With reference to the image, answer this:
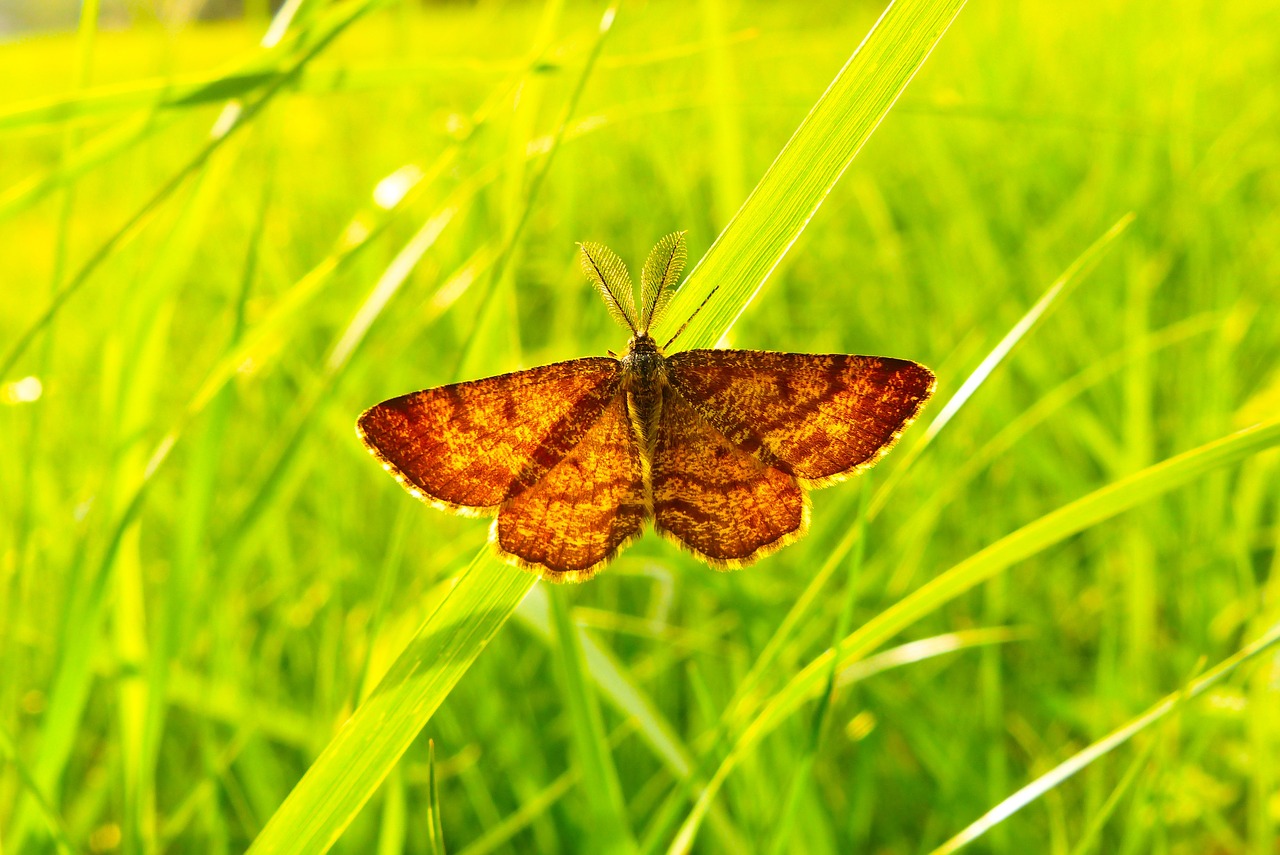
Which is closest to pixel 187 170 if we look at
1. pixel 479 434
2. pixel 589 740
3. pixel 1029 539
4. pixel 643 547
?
pixel 479 434

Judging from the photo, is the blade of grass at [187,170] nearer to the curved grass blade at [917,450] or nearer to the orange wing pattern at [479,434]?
the orange wing pattern at [479,434]

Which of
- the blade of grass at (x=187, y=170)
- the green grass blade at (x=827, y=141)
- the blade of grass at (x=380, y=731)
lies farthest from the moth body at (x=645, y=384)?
the blade of grass at (x=187, y=170)

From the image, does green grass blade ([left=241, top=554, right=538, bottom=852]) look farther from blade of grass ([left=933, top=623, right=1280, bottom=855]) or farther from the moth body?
blade of grass ([left=933, top=623, right=1280, bottom=855])

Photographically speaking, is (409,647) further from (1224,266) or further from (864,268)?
(1224,266)

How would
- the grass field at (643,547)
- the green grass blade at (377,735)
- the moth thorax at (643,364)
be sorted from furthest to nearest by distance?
the moth thorax at (643,364) → the grass field at (643,547) → the green grass blade at (377,735)

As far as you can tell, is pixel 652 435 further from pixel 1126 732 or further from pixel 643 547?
pixel 643 547

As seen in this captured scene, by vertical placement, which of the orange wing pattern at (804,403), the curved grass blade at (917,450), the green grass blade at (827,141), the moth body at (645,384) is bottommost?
the curved grass blade at (917,450)

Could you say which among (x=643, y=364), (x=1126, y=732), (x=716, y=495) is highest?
(x=643, y=364)
